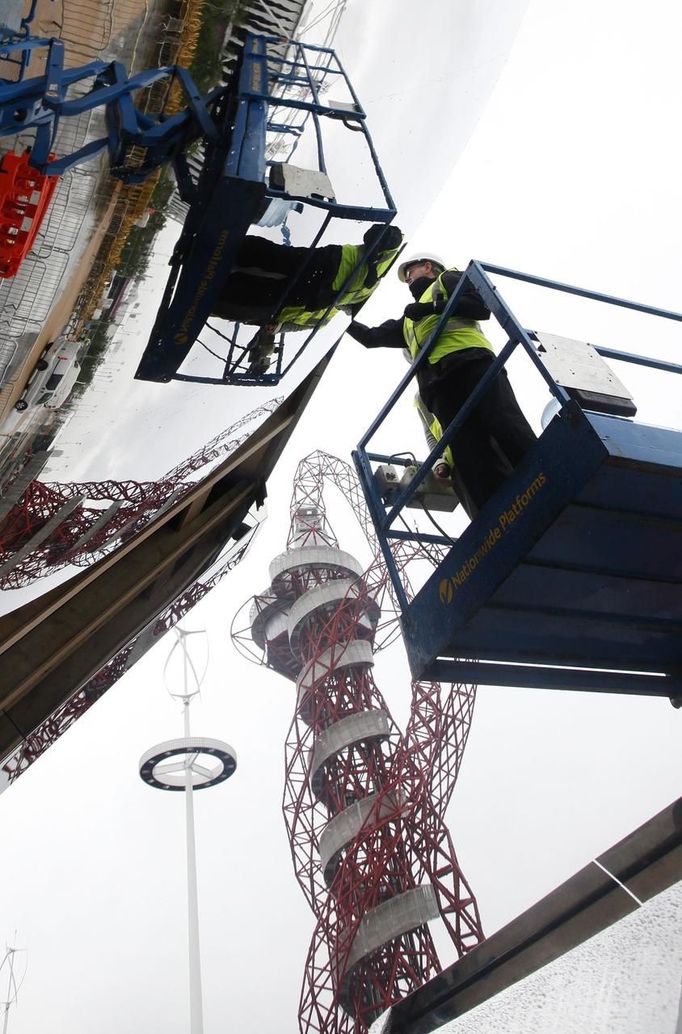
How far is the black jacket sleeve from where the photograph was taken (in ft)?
17.4

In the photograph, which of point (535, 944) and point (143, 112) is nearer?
point (143, 112)

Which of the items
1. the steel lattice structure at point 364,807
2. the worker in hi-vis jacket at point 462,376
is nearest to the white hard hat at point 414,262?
the worker in hi-vis jacket at point 462,376

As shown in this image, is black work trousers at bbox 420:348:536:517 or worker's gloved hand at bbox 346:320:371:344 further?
worker's gloved hand at bbox 346:320:371:344

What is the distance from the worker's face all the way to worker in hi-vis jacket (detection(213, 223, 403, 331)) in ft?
6.50

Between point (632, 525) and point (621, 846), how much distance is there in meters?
1.84

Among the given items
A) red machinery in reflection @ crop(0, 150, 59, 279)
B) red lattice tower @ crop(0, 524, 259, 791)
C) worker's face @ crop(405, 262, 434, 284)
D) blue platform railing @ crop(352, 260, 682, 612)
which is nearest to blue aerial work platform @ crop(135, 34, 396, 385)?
red machinery in reflection @ crop(0, 150, 59, 279)

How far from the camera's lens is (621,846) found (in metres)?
4.75

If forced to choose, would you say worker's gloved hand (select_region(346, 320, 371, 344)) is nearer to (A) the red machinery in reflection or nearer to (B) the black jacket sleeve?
(B) the black jacket sleeve

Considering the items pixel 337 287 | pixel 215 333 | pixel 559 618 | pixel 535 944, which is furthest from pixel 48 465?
pixel 535 944

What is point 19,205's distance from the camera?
2.44m

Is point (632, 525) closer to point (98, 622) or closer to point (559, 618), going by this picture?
point (559, 618)

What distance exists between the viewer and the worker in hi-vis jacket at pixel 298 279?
3.00 meters

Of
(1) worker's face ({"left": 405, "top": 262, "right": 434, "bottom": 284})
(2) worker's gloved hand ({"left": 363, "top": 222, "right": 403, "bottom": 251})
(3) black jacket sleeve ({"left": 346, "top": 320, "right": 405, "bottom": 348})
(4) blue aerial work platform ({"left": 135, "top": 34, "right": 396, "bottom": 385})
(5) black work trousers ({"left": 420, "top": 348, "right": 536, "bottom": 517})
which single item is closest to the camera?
(4) blue aerial work platform ({"left": 135, "top": 34, "right": 396, "bottom": 385})

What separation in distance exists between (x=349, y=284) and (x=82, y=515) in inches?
58.4
